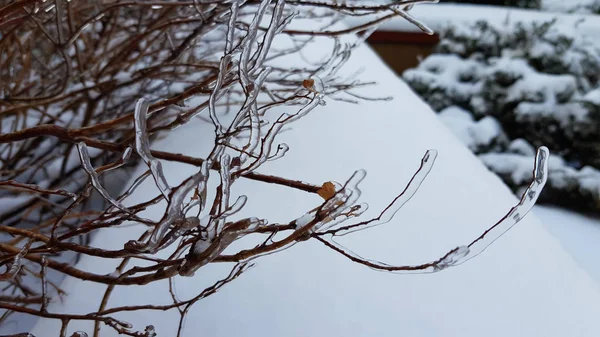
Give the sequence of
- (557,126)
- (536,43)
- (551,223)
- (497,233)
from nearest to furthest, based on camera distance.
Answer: (497,233) < (551,223) < (557,126) < (536,43)

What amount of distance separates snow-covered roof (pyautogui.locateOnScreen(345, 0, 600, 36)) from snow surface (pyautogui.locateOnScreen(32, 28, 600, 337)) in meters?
3.91

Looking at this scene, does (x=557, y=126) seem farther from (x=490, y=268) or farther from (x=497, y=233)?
(x=497, y=233)

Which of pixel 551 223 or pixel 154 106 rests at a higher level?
pixel 154 106

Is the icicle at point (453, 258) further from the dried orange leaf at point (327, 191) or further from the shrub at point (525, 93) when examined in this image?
the shrub at point (525, 93)

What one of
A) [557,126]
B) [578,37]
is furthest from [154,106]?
[578,37]

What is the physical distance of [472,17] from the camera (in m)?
5.65

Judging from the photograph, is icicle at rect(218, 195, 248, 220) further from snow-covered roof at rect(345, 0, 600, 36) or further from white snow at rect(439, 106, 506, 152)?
snow-covered roof at rect(345, 0, 600, 36)

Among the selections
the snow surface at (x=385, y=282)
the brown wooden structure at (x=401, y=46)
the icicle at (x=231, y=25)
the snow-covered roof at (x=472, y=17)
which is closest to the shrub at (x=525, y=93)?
the snow-covered roof at (x=472, y=17)

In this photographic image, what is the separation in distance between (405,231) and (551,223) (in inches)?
75.2

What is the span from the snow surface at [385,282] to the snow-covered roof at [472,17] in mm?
3905

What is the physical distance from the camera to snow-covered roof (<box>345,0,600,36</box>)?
5.12 meters

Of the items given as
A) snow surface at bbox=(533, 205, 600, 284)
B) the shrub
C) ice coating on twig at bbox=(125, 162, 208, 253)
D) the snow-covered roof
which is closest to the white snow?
the shrub

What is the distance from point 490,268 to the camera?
108cm

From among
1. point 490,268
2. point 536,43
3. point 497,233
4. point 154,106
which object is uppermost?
point 154,106
